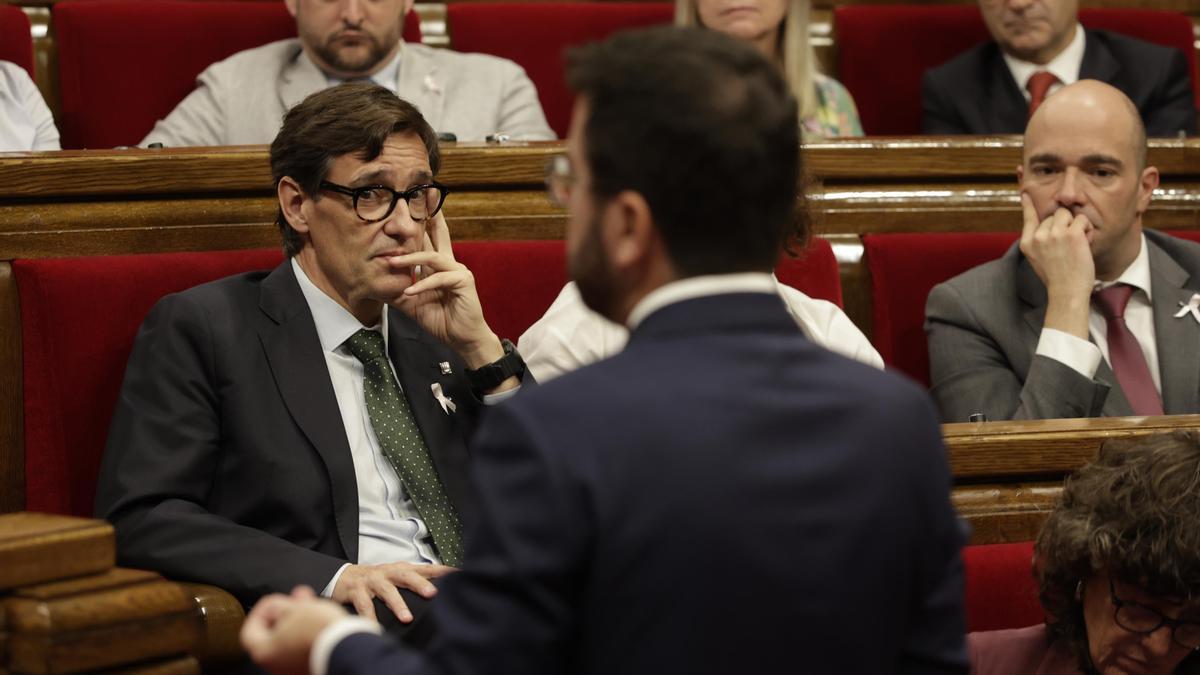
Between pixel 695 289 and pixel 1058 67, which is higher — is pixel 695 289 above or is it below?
above

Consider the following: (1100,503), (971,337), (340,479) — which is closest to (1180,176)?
(971,337)

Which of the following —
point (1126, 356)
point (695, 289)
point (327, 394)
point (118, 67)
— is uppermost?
point (695, 289)

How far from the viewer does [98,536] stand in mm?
819

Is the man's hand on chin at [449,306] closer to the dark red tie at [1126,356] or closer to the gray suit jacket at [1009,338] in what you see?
the gray suit jacket at [1009,338]

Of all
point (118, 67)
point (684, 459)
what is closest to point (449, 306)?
point (684, 459)

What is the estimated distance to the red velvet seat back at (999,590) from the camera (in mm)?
990

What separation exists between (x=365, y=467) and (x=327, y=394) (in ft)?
0.19

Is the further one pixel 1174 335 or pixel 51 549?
pixel 1174 335

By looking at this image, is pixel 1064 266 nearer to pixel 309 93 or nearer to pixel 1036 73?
pixel 1036 73

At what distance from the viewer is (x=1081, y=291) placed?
1.36 metres

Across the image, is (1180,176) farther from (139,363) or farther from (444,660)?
(444,660)

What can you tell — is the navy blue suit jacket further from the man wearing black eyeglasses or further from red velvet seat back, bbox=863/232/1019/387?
red velvet seat back, bbox=863/232/1019/387

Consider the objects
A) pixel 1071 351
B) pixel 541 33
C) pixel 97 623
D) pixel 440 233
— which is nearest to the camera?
pixel 97 623

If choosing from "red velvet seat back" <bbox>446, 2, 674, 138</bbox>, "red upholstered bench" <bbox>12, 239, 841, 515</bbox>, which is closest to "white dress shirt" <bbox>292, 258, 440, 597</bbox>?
"red upholstered bench" <bbox>12, 239, 841, 515</bbox>
